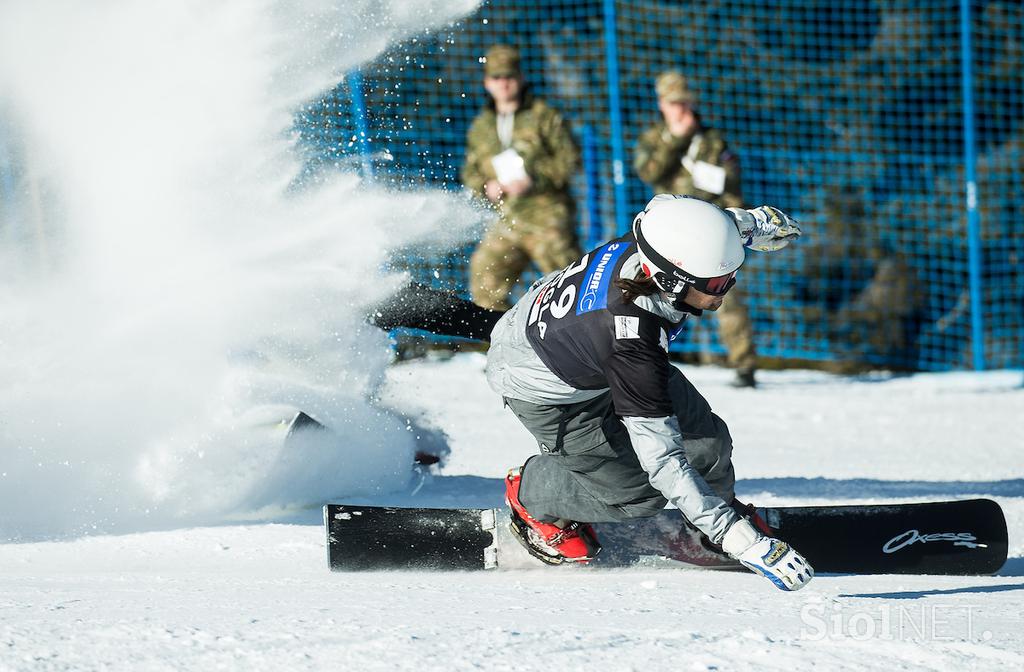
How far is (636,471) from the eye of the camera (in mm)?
4238

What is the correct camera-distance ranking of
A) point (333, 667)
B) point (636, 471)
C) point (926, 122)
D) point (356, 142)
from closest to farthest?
1. point (333, 667)
2. point (636, 471)
3. point (356, 142)
4. point (926, 122)

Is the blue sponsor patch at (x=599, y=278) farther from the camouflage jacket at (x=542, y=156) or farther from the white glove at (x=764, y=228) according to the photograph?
the camouflage jacket at (x=542, y=156)

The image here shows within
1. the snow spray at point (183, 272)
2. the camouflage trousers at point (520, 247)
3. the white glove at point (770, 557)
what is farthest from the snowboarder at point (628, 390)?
the camouflage trousers at point (520, 247)

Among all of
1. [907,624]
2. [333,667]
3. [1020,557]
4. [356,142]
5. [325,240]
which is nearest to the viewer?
[333,667]

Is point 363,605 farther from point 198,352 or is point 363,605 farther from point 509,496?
point 198,352

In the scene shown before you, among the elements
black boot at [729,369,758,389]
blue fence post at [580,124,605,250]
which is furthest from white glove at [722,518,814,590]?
blue fence post at [580,124,605,250]

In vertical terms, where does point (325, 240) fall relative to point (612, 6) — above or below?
below

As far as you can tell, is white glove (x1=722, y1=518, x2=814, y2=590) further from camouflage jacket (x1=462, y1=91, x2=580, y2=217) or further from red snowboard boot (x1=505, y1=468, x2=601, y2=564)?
camouflage jacket (x1=462, y1=91, x2=580, y2=217)

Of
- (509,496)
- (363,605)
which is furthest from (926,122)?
(363,605)

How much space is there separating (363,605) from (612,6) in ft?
22.3

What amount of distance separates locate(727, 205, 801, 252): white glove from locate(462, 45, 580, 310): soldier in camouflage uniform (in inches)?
143

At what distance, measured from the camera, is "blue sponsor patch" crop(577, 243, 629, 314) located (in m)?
3.86

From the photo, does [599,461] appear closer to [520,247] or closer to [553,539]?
[553,539]

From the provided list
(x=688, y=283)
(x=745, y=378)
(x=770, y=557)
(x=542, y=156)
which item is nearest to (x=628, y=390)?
(x=688, y=283)
